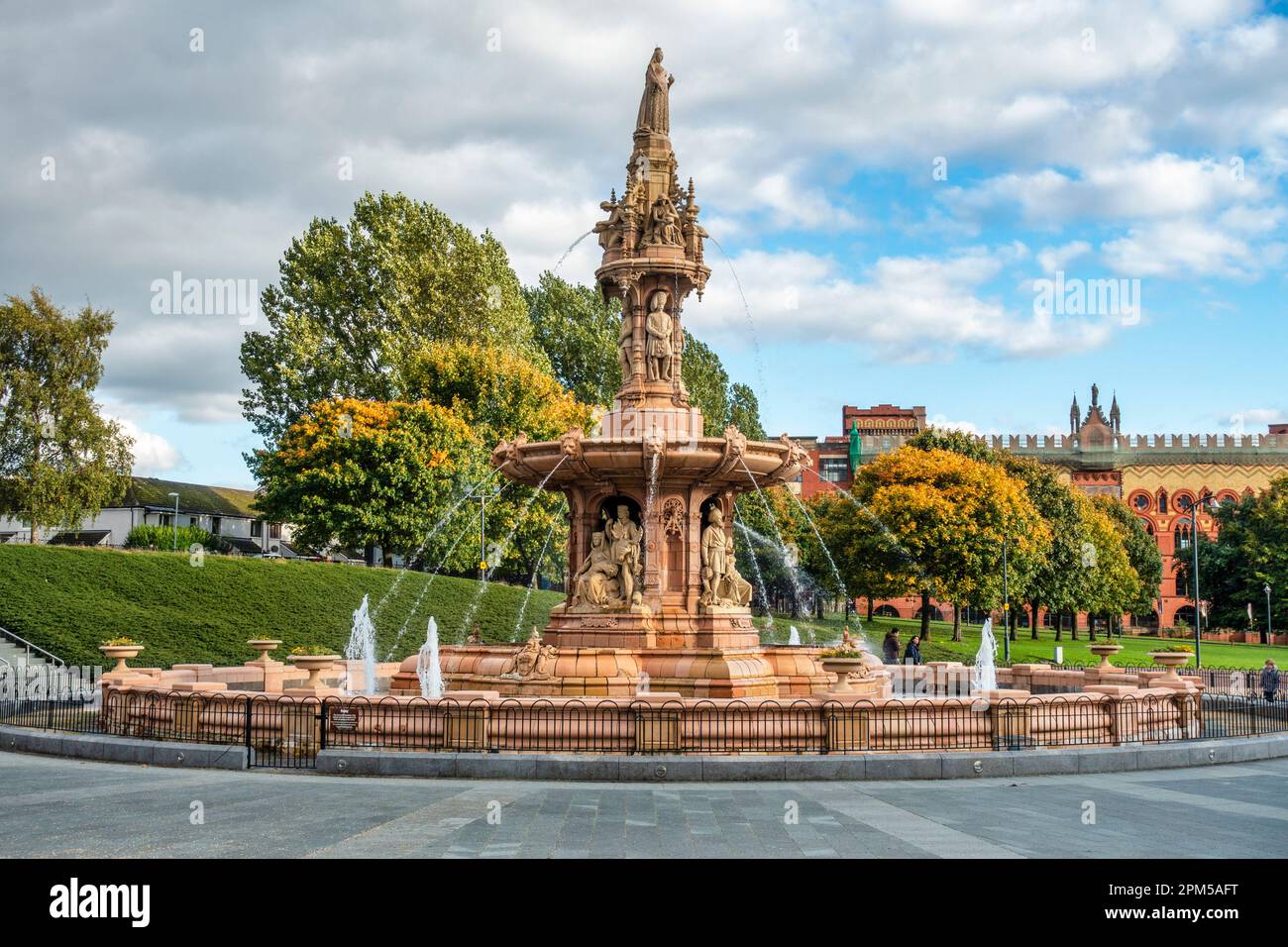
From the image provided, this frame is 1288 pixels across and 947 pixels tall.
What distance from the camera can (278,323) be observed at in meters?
52.5

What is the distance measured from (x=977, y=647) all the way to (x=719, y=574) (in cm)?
3838

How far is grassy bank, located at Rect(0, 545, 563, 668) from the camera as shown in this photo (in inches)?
1257

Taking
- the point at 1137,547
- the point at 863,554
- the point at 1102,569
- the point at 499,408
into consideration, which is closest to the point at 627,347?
the point at 499,408

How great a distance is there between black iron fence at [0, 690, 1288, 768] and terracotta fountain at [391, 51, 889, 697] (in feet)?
8.46

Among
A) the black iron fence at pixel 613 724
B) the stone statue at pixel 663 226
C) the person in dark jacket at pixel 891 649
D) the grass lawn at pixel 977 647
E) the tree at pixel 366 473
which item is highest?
the stone statue at pixel 663 226

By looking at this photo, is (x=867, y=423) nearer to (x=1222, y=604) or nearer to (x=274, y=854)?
(x=1222, y=604)

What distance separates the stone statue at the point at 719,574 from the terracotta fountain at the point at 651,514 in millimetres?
25

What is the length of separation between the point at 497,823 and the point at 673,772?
366 cm

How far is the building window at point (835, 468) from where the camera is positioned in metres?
110

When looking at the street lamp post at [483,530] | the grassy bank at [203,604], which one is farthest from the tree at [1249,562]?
the grassy bank at [203,604]

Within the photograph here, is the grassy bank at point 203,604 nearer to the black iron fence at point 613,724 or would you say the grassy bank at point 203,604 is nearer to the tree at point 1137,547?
the black iron fence at point 613,724

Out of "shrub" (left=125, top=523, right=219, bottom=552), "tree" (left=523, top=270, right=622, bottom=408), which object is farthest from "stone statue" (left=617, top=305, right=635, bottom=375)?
"shrub" (left=125, top=523, right=219, bottom=552)

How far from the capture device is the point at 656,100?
923 inches

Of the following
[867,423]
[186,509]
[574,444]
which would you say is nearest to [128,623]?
[574,444]
